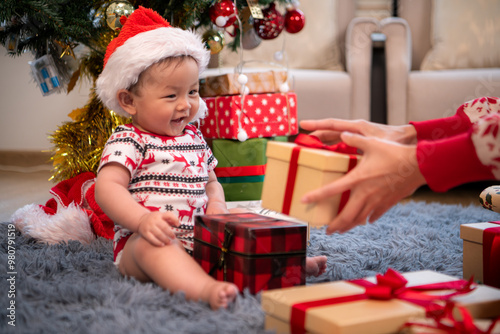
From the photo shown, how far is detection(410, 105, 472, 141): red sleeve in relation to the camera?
927 millimetres

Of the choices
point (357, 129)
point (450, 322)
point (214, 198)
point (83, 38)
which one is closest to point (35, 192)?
point (83, 38)

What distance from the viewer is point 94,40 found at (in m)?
1.46

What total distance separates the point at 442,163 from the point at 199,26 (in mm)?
1134

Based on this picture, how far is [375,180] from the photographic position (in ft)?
2.42

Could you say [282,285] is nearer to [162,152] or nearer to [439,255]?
[162,152]

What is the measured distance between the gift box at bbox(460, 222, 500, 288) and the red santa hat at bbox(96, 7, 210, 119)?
0.63m

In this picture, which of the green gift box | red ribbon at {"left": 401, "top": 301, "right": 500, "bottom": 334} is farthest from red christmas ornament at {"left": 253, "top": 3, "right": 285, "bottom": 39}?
red ribbon at {"left": 401, "top": 301, "right": 500, "bottom": 334}

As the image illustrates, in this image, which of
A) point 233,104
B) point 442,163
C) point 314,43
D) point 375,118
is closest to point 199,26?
point 233,104

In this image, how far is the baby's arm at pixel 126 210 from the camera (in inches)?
32.9

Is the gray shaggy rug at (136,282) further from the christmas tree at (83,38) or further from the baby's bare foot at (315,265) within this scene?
the christmas tree at (83,38)

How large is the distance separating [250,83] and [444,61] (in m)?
1.03

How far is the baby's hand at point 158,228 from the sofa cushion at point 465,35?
1.70 metres

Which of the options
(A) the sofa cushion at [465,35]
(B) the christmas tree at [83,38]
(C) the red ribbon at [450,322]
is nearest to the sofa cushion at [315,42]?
(A) the sofa cushion at [465,35]

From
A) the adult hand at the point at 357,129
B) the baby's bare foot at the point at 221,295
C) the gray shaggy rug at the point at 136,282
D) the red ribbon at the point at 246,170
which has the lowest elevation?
the gray shaggy rug at the point at 136,282
